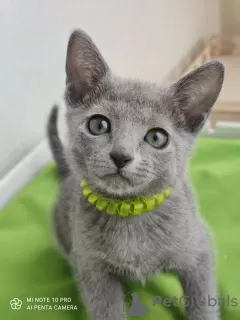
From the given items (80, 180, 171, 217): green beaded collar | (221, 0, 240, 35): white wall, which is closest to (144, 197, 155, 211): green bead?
(80, 180, 171, 217): green beaded collar

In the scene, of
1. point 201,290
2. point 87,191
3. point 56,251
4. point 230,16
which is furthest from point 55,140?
point 230,16

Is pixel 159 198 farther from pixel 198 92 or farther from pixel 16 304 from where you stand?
pixel 16 304

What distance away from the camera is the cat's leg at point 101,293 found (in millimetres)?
799

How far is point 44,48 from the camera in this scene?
4.58 feet

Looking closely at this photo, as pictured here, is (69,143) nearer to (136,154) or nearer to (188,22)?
(136,154)

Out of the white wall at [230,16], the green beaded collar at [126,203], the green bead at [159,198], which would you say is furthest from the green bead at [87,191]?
the white wall at [230,16]

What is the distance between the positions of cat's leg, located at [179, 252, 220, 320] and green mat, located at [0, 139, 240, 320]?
0.14 ft

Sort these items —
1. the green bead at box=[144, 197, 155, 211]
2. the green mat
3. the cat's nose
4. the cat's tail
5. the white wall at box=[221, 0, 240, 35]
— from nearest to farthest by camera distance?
the cat's nose → the green bead at box=[144, 197, 155, 211] → the green mat → the cat's tail → the white wall at box=[221, 0, 240, 35]

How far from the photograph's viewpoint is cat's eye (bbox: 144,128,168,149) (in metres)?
0.71

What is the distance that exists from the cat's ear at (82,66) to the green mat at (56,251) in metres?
0.37

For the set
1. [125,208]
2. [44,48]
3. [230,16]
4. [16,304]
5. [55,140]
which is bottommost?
[16,304]

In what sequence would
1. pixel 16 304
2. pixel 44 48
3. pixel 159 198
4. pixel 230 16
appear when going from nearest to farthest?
1. pixel 159 198
2. pixel 16 304
3. pixel 44 48
4. pixel 230 16

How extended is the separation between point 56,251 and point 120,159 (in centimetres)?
44

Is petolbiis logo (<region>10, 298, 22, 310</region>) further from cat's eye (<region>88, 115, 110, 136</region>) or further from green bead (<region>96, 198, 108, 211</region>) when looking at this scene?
cat's eye (<region>88, 115, 110, 136</region>)
